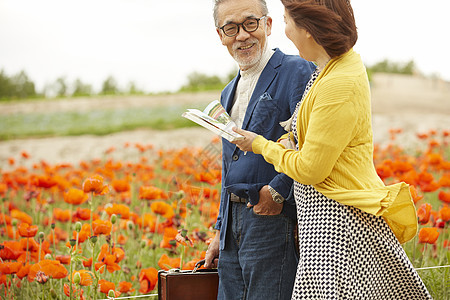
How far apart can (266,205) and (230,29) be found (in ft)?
2.02

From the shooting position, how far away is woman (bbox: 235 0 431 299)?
1.53 m

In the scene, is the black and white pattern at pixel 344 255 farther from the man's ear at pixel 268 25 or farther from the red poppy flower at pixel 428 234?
Result: the red poppy flower at pixel 428 234

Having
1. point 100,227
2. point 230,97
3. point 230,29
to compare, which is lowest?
point 100,227

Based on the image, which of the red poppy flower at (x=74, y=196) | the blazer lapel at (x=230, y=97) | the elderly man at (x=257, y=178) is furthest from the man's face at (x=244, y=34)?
the red poppy flower at (x=74, y=196)

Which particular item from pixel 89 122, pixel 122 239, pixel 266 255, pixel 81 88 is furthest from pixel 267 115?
pixel 81 88

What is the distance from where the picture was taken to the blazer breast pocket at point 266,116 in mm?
1915

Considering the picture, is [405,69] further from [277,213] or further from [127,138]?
[277,213]

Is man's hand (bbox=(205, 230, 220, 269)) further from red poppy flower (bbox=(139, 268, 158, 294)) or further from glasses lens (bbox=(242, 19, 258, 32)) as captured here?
glasses lens (bbox=(242, 19, 258, 32))

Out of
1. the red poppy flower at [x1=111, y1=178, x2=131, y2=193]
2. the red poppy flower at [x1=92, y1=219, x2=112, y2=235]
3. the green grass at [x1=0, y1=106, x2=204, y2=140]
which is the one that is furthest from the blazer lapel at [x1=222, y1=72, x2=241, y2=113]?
the green grass at [x1=0, y1=106, x2=204, y2=140]

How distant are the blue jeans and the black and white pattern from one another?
0.63ft

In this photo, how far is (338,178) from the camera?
1.60 meters

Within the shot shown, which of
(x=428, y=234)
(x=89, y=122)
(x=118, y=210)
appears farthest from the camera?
(x=89, y=122)

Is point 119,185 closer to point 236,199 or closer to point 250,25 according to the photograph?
point 236,199

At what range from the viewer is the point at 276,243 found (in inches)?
73.9
